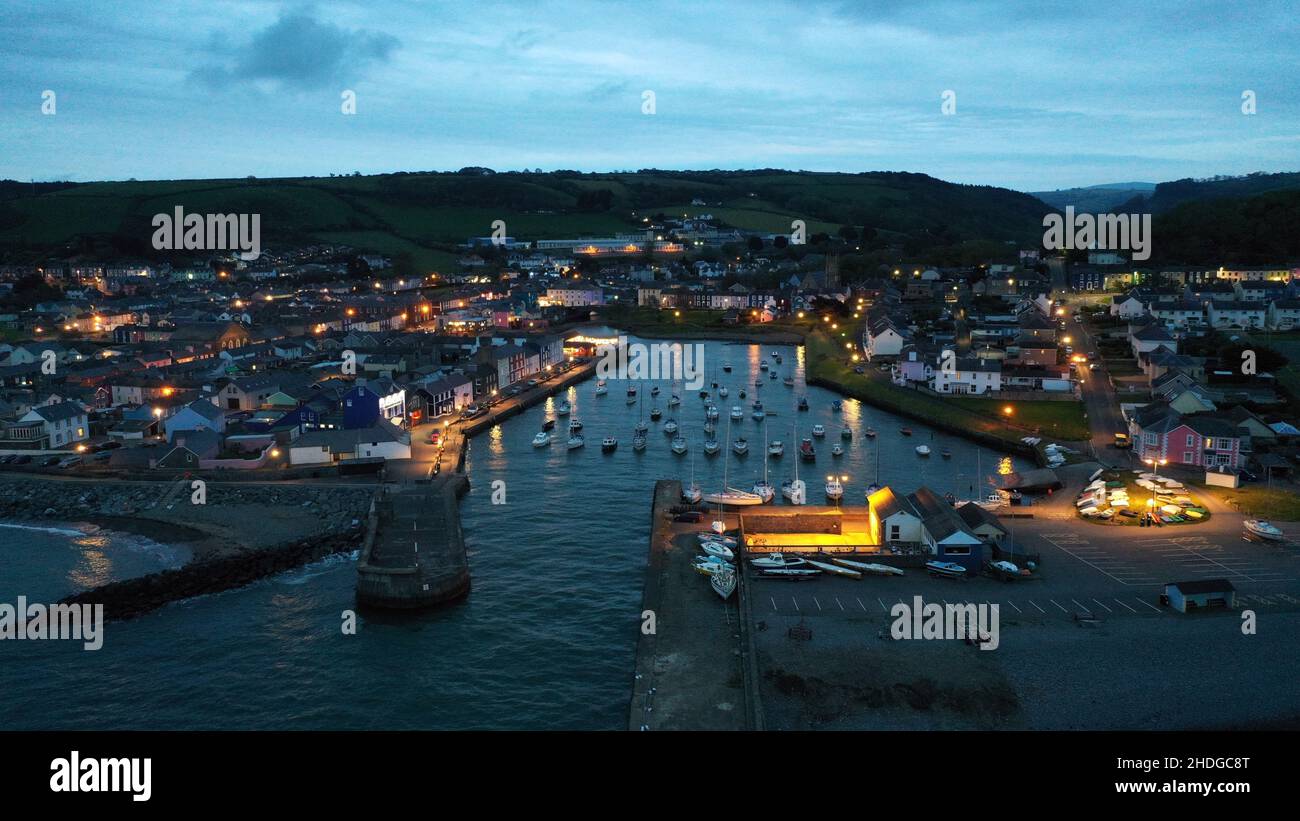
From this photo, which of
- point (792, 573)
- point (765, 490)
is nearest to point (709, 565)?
point (792, 573)

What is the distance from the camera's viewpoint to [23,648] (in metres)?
7.97

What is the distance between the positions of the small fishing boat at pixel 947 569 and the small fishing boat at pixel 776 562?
117 centimetres

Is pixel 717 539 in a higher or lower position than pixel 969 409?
lower

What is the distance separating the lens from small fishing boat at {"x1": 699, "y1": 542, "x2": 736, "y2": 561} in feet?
30.9

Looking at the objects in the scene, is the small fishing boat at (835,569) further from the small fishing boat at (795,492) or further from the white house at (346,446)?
the white house at (346,446)

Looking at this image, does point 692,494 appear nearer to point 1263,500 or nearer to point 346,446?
point 346,446

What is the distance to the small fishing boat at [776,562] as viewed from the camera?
9086 millimetres

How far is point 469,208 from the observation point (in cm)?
6166

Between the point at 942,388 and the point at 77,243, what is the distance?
149ft

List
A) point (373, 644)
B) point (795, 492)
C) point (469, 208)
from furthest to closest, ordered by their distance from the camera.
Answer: point (469, 208) → point (795, 492) → point (373, 644)

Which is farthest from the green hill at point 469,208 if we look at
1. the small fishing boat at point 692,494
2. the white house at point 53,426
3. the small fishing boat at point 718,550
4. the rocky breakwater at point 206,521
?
the small fishing boat at point 718,550

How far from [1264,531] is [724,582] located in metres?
5.56

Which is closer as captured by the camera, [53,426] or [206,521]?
[206,521]
